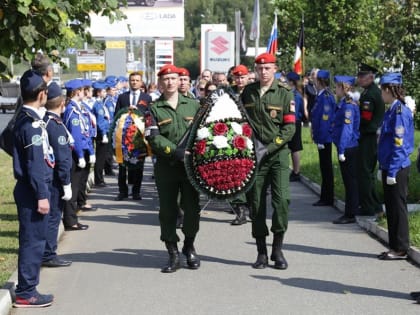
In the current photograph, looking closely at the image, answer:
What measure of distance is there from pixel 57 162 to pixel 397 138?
3494 millimetres

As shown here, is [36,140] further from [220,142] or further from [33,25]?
[220,142]

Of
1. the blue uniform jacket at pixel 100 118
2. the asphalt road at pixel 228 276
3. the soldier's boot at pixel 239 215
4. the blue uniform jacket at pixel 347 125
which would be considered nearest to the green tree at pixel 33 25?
the asphalt road at pixel 228 276

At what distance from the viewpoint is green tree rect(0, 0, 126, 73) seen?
21.4 ft

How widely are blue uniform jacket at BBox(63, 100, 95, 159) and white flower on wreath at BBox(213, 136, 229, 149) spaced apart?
2968mm

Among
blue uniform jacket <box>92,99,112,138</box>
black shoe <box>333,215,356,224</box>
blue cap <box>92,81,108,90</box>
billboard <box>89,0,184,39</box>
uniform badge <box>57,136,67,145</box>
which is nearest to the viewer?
uniform badge <box>57,136,67,145</box>

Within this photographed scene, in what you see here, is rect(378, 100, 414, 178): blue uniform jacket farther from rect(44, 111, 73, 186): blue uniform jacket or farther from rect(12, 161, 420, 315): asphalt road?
rect(44, 111, 73, 186): blue uniform jacket

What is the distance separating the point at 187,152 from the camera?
7.90 m

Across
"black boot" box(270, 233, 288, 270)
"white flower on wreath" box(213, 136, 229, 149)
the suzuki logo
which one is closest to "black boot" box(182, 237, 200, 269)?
"black boot" box(270, 233, 288, 270)

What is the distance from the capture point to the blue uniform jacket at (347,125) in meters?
10.6

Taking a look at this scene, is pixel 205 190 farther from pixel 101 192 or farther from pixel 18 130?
pixel 101 192

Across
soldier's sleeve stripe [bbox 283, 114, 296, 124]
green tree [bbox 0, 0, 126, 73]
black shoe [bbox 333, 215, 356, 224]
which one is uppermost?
green tree [bbox 0, 0, 126, 73]

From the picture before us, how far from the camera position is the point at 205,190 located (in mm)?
7938

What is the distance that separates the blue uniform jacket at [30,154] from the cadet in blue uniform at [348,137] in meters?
5.16

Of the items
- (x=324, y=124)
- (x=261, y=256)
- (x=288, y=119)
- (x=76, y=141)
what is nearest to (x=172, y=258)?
(x=261, y=256)
